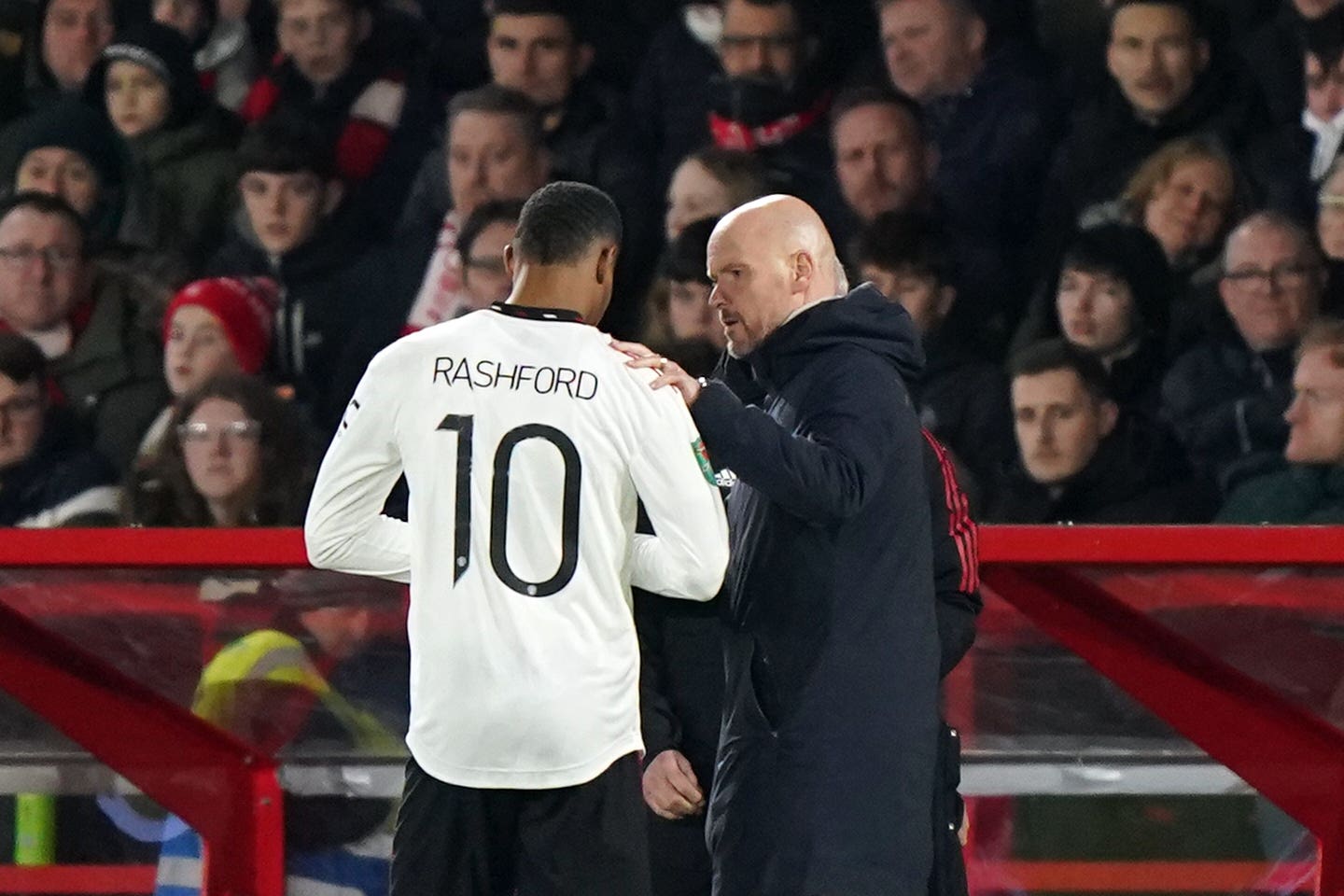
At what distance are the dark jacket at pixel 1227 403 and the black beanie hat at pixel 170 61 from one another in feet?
10.1

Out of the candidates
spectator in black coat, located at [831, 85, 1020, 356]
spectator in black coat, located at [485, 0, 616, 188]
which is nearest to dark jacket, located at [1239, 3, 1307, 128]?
spectator in black coat, located at [831, 85, 1020, 356]

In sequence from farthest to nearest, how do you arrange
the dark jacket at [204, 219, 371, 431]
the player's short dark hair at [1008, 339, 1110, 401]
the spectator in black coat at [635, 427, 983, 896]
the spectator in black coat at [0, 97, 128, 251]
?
the spectator in black coat at [0, 97, 128, 251] → the dark jacket at [204, 219, 371, 431] → the player's short dark hair at [1008, 339, 1110, 401] → the spectator in black coat at [635, 427, 983, 896]

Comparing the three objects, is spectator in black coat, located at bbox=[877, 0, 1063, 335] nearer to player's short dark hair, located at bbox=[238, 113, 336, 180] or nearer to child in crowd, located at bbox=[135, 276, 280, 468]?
player's short dark hair, located at bbox=[238, 113, 336, 180]

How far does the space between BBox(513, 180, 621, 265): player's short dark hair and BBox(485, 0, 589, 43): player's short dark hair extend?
3279 millimetres

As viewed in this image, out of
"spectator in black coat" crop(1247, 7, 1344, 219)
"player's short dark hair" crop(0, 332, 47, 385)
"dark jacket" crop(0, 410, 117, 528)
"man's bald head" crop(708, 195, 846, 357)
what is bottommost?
"dark jacket" crop(0, 410, 117, 528)

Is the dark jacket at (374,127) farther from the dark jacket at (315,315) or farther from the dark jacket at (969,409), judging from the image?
the dark jacket at (969,409)

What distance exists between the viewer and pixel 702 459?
2.79 meters

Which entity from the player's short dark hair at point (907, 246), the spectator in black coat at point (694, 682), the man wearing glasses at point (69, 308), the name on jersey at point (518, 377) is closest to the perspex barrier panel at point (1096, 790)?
the spectator in black coat at point (694, 682)

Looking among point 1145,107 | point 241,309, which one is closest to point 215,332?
point 241,309

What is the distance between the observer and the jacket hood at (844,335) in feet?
9.40

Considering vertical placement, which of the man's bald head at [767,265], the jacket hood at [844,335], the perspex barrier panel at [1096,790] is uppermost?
the man's bald head at [767,265]

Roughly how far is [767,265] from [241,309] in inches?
127

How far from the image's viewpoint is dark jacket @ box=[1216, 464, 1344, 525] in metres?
4.80

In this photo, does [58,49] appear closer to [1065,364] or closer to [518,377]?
[1065,364]
